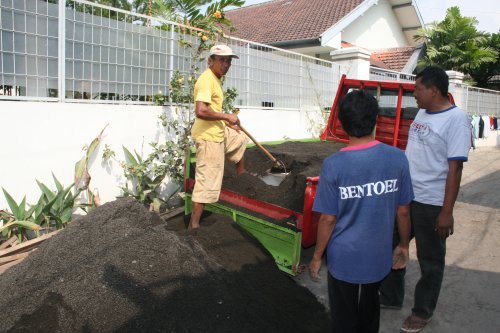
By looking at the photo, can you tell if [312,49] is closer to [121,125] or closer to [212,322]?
[121,125]

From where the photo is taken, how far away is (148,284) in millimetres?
2926

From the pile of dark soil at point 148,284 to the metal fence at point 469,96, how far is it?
29.0 feet

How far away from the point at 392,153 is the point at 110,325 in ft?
6.60

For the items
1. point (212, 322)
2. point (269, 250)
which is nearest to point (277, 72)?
point (269, 250)

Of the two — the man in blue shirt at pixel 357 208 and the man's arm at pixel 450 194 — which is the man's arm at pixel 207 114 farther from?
the man's arm at pixel 450 194

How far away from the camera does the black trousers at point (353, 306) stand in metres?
2.24

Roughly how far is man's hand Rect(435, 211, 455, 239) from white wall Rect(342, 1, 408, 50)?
14.3m

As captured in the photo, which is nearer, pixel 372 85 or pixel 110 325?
pixel 110 325

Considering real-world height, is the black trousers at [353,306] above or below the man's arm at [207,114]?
below

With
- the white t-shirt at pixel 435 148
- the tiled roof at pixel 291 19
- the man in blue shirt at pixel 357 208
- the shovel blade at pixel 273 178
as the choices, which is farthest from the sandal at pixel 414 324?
the tiled roof at pixel 291 19

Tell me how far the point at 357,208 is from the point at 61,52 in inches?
153

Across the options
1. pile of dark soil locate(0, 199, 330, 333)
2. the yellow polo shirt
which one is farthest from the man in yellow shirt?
pile of dark soil locate(0, 199, 330, 333)

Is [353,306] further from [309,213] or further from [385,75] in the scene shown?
[385,75]

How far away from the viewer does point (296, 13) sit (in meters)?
17.0
